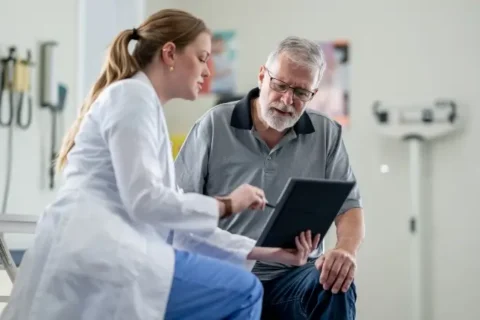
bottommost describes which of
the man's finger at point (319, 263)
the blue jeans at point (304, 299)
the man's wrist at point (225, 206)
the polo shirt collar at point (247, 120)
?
the blue jeans at point (304, 299)

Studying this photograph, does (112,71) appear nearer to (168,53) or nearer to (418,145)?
(168,53)

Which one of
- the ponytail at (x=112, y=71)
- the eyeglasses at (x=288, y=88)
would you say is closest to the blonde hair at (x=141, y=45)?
the ponytail at (x=112, y=71)

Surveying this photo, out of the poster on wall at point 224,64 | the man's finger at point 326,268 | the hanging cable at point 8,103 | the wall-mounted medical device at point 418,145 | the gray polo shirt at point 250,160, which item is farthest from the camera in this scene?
the poster on wall at point 224,64

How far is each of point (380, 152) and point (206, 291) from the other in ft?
8.89

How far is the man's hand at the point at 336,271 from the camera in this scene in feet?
6.68

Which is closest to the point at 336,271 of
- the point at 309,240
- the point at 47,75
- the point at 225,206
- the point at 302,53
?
the point at 309,240

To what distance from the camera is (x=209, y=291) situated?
158 cm

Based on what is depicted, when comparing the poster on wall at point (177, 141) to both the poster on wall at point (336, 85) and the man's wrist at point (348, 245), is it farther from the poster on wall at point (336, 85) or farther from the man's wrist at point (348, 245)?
the man's wrist at point (348, 245)

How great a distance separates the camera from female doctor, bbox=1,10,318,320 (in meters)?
1.52

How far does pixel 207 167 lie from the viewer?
2305 mm

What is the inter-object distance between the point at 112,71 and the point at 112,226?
0.40 m

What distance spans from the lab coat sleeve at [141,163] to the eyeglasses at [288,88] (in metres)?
0.70

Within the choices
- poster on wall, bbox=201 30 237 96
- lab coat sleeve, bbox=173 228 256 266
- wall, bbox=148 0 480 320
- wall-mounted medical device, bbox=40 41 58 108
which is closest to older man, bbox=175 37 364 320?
lab coat sleeve, bbox=173 228 256 266

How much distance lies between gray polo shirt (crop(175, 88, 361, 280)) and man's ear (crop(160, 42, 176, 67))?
59cm
